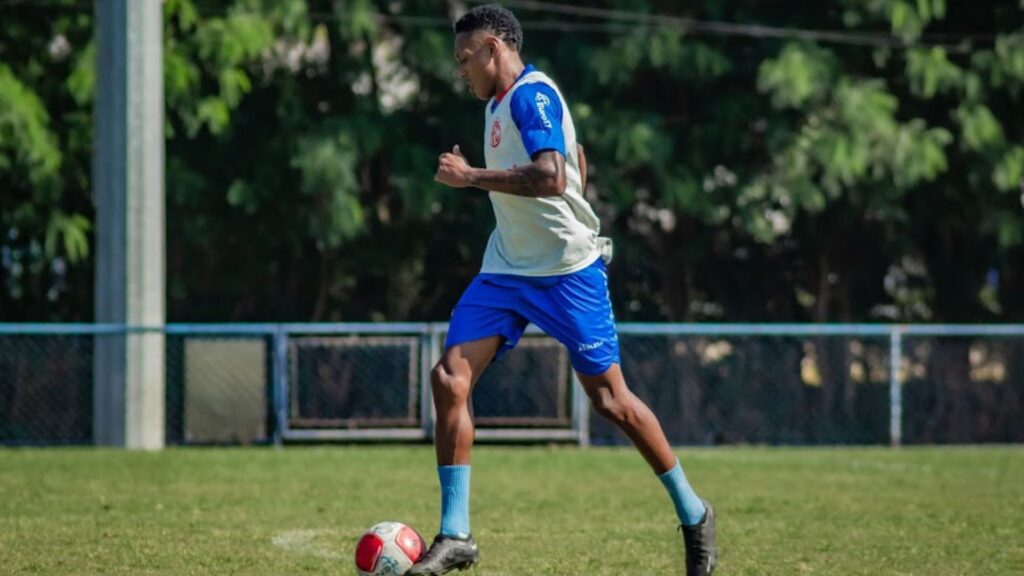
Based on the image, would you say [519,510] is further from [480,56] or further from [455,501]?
[480,56]

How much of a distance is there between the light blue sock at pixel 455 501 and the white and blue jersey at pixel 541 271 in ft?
1.76

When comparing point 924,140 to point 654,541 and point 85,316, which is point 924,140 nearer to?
point 85,316

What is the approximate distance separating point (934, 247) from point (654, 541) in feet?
49.6

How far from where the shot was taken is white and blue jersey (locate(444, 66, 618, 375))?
7512mm

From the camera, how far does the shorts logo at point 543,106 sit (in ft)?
24.0

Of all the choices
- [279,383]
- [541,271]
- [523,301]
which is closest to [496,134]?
[541,271]

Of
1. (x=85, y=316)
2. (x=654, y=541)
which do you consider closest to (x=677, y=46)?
(x=85, y=316)

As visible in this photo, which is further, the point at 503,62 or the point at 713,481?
the point at 713,481

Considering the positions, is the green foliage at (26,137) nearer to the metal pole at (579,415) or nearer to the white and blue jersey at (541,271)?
the metal pole at (579,415)

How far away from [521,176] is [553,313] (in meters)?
0.66

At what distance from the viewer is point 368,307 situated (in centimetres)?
2288

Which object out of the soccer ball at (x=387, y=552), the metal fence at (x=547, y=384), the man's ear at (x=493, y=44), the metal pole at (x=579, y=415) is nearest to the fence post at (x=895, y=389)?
the metal fence at (x=547, y=384)

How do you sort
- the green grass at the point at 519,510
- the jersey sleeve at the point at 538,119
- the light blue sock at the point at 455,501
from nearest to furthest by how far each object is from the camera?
the jersey sleeve at the point at 538,119
the light blue sock at the point at 455,501
the green grass at the point at 519,510

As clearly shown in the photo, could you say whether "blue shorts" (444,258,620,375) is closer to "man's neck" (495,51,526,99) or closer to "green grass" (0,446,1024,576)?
"man's neck" (495,51,526,99)
